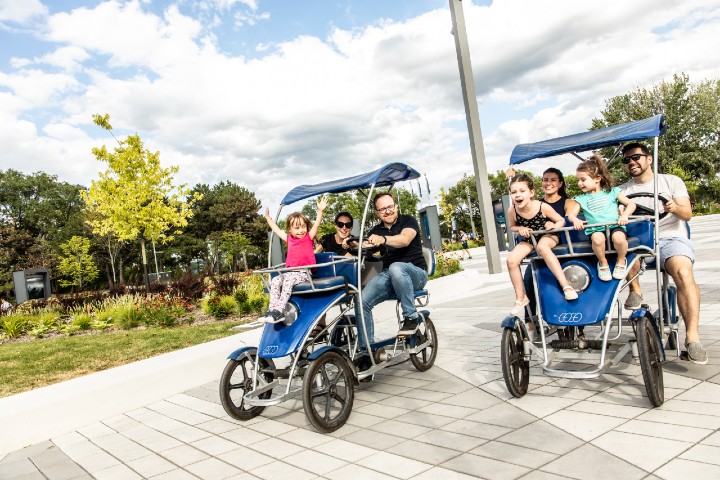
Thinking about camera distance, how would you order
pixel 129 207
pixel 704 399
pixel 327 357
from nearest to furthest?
1. pixel 704 399
2. pixel 327 357
3. pixel 129 207

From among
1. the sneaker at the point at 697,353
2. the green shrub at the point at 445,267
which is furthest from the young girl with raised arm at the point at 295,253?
the green shrub at the point at 445,267

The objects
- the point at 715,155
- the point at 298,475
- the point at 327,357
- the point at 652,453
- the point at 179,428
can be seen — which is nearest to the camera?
the point at 652,453

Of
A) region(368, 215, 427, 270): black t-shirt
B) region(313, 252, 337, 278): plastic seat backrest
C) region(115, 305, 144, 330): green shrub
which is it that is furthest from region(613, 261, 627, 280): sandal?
region(115, 305, 144, 330): green shrub

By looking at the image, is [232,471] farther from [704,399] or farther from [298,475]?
[704,399]

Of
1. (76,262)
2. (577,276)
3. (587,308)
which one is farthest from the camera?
(76,262)

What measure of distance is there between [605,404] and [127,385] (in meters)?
4.86

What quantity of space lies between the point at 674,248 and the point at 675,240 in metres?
0.09

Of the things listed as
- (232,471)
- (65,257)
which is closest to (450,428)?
(232,471)

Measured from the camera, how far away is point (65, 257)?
48500mm

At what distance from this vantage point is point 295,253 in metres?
5.32

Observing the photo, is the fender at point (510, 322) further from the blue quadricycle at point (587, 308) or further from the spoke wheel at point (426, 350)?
the spoke wheel at point (426, 350)

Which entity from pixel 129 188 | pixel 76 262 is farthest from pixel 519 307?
pixel 76 262

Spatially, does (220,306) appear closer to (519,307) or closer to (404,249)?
(404,249)

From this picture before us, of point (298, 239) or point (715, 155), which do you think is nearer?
point (298, 239)
